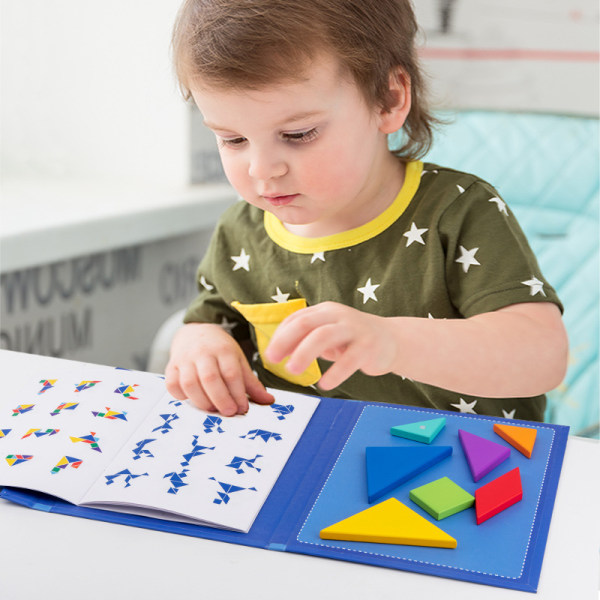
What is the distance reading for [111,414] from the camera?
641mm

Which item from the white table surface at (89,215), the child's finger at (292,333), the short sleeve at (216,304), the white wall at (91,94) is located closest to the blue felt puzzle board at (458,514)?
the child's finger at (292,333)

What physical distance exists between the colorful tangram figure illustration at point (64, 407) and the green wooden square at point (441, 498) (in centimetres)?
28

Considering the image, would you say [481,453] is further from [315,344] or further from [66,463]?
[66,463]

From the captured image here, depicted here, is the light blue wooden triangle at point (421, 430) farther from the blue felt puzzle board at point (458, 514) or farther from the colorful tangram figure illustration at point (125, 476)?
the colorful tangram figure illustration at point (125, 476)

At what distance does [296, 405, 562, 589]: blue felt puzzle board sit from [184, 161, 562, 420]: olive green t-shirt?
18cm

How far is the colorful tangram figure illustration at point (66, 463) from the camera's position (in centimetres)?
57

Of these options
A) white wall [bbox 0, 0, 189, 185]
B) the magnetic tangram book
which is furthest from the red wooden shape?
white wall [bbox 0, 0, 189, 185]

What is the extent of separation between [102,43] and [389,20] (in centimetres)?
100

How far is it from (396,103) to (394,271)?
17 cm

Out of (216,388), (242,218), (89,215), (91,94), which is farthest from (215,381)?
(91,94)

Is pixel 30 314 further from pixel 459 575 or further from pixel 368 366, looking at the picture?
pixel 459 575

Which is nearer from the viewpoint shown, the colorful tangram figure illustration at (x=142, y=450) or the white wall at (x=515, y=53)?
the colorful tangram figure illustration at (x=142, y=450)

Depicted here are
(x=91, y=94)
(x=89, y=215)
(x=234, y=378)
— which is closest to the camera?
(x=234, y=378)

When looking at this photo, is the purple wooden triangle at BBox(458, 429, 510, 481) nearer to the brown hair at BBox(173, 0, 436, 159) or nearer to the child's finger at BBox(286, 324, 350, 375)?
the child's finger at BBox(286, 324, 350, 375)
